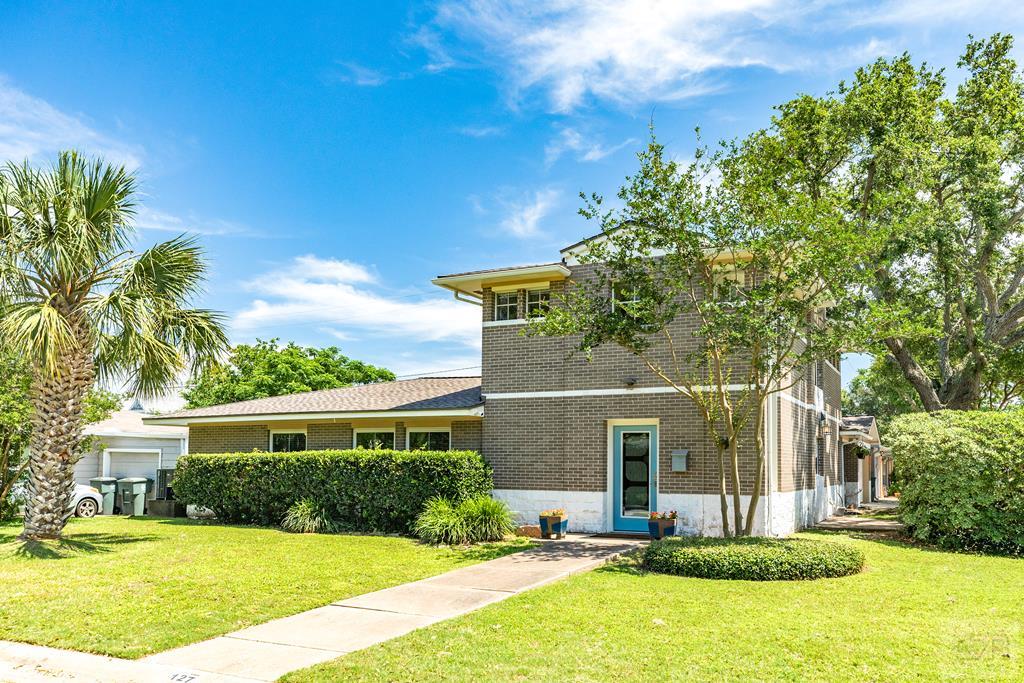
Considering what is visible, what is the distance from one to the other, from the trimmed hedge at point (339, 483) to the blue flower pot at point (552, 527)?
5.81 ft

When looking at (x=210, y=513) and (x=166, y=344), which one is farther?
(x=210, y=513)

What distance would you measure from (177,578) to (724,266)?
10.3 metres

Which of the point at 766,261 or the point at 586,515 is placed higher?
the point at 766,261

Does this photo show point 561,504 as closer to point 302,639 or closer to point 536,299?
point 536,299

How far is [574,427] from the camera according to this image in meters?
17.0

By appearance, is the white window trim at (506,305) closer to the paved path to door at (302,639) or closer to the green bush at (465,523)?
the green bush at (465,523)

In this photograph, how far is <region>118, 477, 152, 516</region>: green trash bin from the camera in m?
21.9

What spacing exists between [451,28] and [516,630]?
11.9 metres

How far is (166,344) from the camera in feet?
48.4

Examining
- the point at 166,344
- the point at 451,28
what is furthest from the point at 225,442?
the point at 451,28

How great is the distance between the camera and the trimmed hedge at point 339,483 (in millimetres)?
16259

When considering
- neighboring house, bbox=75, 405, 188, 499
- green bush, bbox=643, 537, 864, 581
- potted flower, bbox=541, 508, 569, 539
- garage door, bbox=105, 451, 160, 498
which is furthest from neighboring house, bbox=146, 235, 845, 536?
garage door, bbox=105, 451, 160, 498

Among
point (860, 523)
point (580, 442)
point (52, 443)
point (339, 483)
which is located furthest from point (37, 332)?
point (860, 523)

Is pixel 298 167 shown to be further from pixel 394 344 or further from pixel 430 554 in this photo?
pixel 394 344
